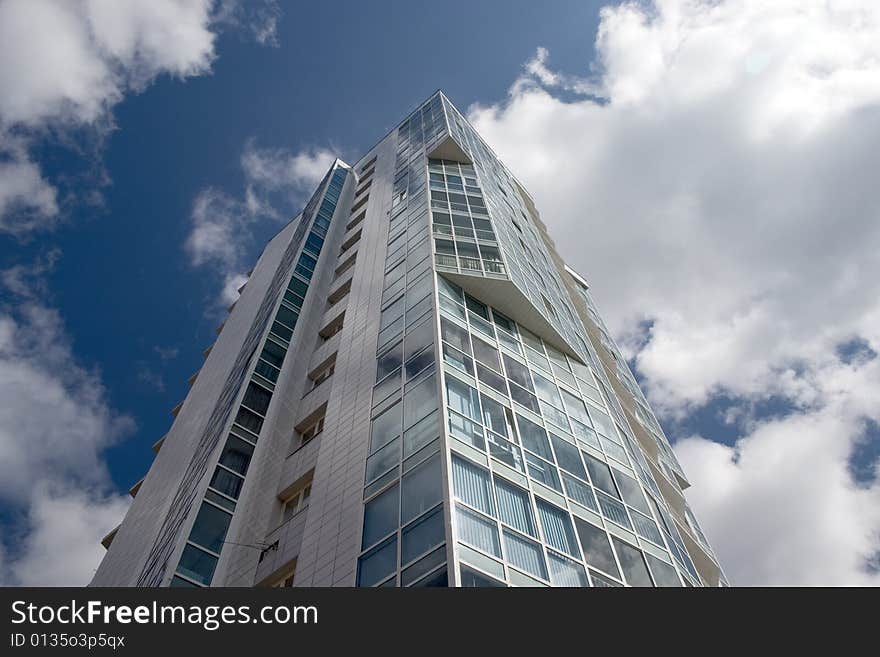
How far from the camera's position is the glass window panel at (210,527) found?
1984 cm

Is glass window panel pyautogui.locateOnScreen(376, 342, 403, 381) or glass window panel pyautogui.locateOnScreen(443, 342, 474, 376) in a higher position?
glass window panel pyautogui.locateOnScreen(376, 342, 403, 381)

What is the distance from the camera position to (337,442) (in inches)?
816

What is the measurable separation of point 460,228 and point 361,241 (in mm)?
8136

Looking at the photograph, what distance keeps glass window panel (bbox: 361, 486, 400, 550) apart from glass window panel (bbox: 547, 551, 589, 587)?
343 cm

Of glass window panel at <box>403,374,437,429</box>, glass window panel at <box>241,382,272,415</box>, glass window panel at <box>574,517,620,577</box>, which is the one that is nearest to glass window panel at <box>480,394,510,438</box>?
glass window panel at <box>403,374,437,429</box>

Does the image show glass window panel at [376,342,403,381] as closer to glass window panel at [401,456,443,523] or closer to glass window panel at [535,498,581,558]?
glass window panel at [401,456,443,523]

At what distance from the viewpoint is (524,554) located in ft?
49.0

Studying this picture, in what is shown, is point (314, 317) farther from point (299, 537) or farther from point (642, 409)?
point (642, 409)

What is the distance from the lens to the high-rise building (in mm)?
15680

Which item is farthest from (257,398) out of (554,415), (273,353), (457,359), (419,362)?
(554,415)

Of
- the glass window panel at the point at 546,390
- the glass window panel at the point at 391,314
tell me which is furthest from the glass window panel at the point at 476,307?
the glass window panel at the point at 546,390

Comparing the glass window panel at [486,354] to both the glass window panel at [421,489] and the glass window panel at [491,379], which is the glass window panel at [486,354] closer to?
the glass window panel at [491,379]

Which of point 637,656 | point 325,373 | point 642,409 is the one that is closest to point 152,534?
point 325,373

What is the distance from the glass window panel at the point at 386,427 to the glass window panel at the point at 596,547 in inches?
200
